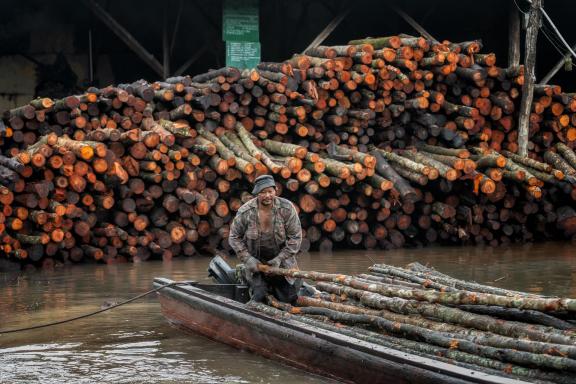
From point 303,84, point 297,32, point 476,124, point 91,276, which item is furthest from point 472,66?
point 91,276

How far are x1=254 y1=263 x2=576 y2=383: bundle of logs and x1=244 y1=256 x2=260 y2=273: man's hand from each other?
0.09 meters

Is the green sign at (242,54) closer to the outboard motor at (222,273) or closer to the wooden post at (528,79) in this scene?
the wooden post at (528,79)

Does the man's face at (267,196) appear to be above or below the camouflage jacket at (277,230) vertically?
above

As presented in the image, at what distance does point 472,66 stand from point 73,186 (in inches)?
294

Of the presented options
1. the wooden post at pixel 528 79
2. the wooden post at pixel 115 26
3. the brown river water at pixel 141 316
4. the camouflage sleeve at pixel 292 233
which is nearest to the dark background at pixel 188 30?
the wooden post at pixel 115 26

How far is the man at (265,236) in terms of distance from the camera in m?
9.40

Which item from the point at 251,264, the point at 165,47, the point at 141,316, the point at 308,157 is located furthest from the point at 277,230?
the point at 165,47

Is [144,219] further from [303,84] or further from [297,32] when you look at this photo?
[297,32]

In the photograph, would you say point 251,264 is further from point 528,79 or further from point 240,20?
point 240,20

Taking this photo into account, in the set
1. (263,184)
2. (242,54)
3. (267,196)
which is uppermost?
(242,54)

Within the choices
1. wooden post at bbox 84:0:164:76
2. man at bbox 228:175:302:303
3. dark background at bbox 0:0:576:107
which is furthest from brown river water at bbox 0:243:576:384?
dark background at bbox 0:0:576:107

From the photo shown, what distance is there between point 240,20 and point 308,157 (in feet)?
16.6

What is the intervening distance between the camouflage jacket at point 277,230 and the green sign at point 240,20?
9.98 meters

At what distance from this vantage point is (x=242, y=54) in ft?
62.6
